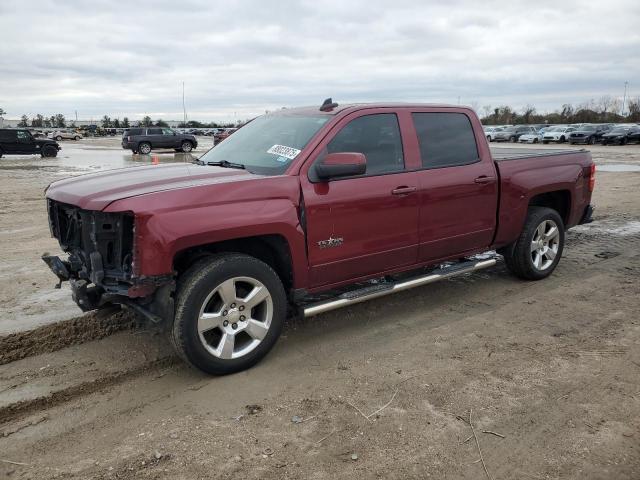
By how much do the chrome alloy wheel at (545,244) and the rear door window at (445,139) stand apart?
4.31 feet

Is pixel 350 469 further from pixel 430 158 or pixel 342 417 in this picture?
pixel 430 158

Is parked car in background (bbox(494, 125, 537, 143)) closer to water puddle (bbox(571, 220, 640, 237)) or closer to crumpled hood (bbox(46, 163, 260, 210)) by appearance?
water puddle (bbox(571, 220, 640, 237))

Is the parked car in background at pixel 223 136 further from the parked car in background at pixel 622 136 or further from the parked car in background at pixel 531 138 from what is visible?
the parked car in background at pixel 531 138

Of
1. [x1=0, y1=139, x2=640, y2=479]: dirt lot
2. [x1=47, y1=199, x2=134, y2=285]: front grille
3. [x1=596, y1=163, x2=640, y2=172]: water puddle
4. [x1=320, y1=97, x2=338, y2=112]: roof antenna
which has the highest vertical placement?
[x1=320, y1=97, x2=338, y2=112]: roof antenna

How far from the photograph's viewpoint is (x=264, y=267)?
12.8 feet

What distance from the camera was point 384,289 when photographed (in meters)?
4.59

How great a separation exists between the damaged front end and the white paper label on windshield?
52.9 inches

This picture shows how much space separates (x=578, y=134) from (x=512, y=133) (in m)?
8.55

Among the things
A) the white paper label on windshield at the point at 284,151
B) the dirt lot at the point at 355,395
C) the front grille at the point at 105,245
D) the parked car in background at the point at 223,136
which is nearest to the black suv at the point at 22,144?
the parked car in background at the point at 223,136

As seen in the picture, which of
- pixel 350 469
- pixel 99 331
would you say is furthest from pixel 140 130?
pixel 350 469

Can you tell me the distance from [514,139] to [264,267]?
49664 mm

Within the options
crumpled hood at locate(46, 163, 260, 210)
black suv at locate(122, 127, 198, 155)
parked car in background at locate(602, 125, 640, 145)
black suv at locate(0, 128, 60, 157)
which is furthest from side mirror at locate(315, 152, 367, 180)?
parked car in background at locate(602, 125, 640, 145)

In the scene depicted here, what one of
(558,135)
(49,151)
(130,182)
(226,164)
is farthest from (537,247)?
(558,135)

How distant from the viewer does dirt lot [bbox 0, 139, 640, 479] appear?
2934 mm
